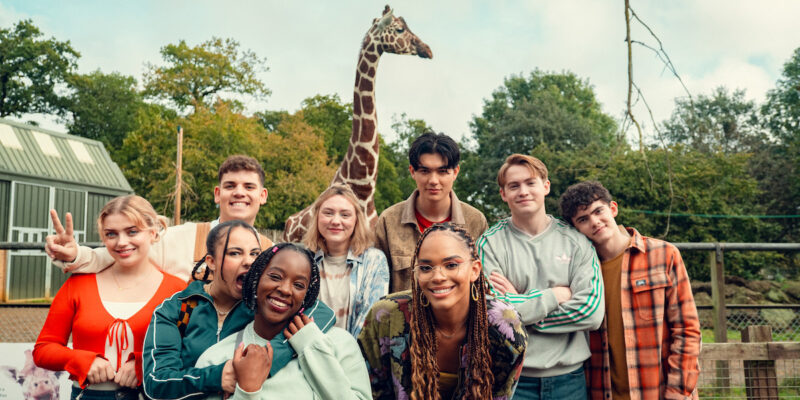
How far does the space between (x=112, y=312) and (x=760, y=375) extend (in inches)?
173

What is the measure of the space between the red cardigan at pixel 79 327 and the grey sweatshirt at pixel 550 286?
1740 mm

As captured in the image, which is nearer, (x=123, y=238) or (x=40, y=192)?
(x=123, y=238)

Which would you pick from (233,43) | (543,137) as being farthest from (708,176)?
Answer: (233,43)

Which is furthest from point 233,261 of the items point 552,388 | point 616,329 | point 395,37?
point 395,37

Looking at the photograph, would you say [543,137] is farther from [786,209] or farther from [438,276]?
[438,276]

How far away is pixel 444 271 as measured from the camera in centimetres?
251

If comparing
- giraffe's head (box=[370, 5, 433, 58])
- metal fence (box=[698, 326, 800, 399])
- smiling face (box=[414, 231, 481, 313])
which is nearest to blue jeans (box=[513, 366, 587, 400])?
smiling face (box=[414, 231, 481, 313])

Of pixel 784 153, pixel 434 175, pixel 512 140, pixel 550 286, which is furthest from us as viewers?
pixel 512 140

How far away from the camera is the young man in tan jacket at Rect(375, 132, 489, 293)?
342 cm

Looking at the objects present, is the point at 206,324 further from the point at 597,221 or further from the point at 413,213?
the point at 597,221

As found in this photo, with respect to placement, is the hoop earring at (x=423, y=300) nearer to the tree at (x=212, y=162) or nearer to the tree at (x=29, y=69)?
the tree at (x=212, y=162)

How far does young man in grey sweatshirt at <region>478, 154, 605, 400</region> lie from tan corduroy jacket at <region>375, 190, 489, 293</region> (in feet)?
1.25

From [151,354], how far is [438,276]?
1251mm

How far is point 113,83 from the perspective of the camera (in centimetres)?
3578
